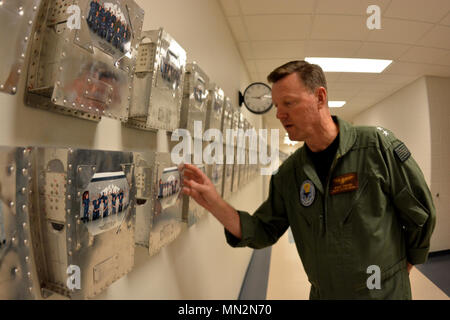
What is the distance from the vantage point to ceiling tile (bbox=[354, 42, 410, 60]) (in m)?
2.97

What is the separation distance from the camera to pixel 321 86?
1158mm

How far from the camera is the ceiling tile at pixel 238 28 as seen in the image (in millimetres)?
2476

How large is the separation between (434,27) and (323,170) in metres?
2.80

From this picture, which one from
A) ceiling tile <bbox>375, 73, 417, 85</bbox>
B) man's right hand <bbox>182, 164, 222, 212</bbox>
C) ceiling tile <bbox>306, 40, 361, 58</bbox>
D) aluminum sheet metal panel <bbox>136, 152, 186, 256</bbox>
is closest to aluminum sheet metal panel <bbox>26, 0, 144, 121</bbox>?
aluminum sheet metal panel <bbox>136, 152, 186, 256</bbox>

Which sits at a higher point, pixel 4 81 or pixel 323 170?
pixel 4 81

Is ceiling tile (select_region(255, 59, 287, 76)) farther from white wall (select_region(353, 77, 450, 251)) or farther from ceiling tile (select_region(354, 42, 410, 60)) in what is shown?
white wall (select_region(353, 77, 450, 251))

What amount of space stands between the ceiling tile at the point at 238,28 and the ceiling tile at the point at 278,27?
0.07 m

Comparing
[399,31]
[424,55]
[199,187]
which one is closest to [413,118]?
[424,55]

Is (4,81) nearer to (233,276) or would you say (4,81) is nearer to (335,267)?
(335,267)

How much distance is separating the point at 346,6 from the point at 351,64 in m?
1.63

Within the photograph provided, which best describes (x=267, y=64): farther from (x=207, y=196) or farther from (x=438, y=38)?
(x=207, y=196)

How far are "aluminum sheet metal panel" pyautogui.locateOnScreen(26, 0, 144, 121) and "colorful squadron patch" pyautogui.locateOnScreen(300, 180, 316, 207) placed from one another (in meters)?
0.91
